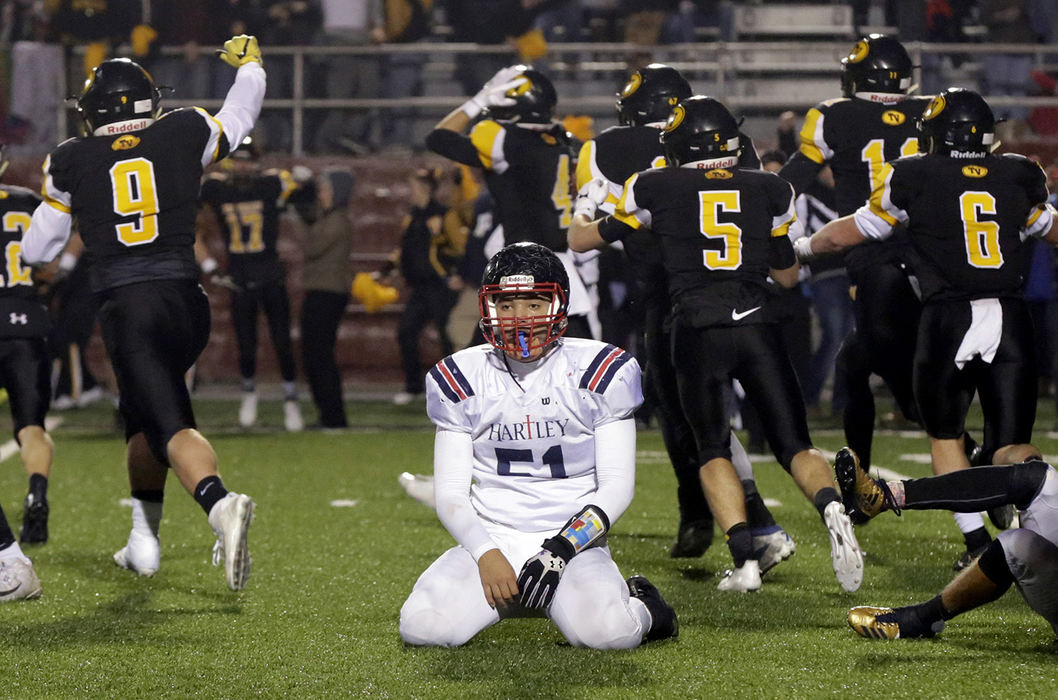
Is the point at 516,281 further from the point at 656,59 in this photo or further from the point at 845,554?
the point at 656,59

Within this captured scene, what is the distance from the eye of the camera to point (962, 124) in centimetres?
499

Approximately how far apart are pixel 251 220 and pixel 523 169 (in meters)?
3.69

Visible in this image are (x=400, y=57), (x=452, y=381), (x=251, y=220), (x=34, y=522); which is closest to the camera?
(x=452, y=381)

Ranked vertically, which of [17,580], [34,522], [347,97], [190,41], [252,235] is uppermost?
[190,41]

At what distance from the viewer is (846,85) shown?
6.00m

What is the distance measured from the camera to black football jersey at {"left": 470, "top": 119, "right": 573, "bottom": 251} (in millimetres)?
6695

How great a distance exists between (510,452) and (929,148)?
2.01 meters

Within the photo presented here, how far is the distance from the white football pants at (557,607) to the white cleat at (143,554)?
1.58 metres

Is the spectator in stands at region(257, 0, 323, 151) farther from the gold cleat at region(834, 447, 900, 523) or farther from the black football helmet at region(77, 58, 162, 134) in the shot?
the gold cleat at region(834, 447, 900, 523)

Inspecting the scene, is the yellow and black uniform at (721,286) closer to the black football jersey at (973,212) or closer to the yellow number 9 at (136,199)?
the black football jersey at (973,212)

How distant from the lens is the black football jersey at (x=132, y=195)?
494 cm

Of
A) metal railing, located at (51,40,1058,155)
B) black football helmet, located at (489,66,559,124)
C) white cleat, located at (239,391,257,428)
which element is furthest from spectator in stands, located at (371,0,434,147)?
black football helmet, located at (489,66,559,124)

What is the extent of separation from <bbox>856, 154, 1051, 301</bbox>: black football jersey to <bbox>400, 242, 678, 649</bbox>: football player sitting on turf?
4.91 ft

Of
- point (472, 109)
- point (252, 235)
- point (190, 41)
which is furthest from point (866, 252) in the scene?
point (190, 41)
